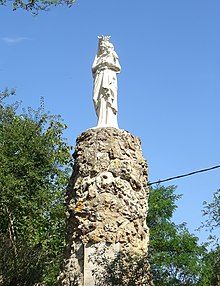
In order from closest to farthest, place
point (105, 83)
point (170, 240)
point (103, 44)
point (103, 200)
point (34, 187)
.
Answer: point (103, 200), point (105, 83), point (103, 44), point (34, 187), point (170, 240)

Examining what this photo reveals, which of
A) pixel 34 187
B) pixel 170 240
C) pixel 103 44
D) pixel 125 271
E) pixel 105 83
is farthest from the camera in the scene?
pixel 170 240

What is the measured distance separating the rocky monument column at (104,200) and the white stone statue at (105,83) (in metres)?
0.12

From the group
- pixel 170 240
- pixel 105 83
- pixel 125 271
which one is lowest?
pixel 125 271

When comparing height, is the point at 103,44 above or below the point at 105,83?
above

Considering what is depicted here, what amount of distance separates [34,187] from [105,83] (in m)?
8.33

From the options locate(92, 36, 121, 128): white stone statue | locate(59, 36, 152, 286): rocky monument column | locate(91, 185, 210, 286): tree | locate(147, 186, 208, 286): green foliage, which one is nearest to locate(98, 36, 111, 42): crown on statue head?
locate(92, 36, 121, 128): white stone statue

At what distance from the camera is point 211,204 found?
2505 centimetres

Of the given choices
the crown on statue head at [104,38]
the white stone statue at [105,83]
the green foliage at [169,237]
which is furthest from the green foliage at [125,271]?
the green foliage at [169,237]

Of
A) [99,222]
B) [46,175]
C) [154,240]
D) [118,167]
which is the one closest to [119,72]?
[118,167]

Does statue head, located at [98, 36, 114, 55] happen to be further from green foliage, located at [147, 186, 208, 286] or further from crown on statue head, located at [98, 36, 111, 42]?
green foliage, located at [147, 186, 208, 286]

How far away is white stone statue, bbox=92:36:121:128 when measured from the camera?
487 inches

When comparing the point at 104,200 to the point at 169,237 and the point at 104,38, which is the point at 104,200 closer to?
the point at 104,38

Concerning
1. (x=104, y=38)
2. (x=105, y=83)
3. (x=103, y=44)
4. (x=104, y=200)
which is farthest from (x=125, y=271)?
(x=104, y=38)

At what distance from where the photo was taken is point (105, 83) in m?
12.5
